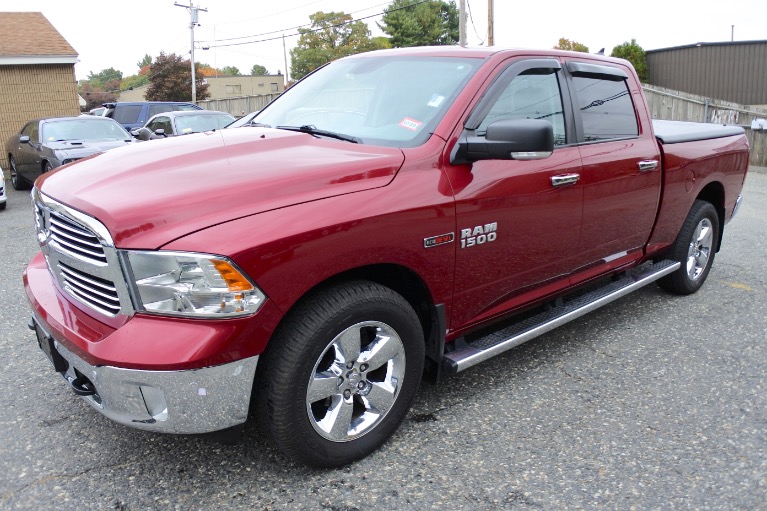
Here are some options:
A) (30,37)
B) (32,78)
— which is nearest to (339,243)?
(32,78)

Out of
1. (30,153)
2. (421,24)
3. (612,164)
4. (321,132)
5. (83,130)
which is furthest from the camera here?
(421,24)

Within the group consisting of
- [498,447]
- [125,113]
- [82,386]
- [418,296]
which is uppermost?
[125,113]

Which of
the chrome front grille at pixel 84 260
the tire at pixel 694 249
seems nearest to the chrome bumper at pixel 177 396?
the chrome front grille at pixel 84 260

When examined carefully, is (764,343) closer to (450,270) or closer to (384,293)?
(450,270)

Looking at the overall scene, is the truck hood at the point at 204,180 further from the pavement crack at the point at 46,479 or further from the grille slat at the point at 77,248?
the pavement crack at the point at 46,479

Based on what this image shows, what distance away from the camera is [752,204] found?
1002 cm

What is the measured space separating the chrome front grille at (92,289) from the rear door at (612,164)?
101 inches

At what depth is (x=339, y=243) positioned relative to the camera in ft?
8.41

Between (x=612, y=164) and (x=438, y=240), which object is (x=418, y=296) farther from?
(x=612, y=164)

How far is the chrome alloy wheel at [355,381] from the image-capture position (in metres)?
2.67

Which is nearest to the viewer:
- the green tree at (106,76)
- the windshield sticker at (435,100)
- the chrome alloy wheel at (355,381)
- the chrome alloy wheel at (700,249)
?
the chrome alloy wheel at (355,381)

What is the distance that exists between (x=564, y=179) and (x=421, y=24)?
63519 mm

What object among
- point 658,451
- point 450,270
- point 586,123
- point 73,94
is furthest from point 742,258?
point 73,94

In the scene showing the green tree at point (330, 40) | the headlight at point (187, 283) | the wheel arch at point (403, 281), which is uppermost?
the green tree at point (330, 40)
